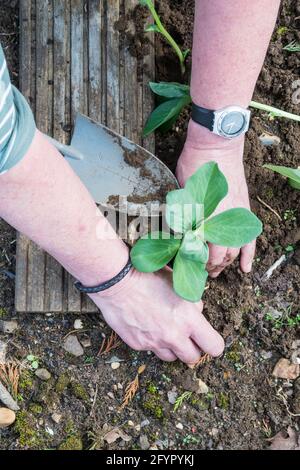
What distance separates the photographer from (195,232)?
1.28m

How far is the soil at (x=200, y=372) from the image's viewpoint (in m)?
1.45

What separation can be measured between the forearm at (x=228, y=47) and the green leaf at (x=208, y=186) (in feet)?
0.59

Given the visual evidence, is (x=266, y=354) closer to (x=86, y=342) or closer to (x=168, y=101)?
(x=86, y=342)

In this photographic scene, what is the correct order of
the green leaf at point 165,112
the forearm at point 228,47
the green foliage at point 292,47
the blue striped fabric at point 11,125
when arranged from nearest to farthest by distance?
the blue striped fabric at point 11,125, the forearm at point 228,47, the green leaf at point 165,112, the green foliage at point 292,47

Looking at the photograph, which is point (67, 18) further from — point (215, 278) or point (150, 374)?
point (150, 374)

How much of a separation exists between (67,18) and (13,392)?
95cm

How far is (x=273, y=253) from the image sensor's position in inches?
58.7

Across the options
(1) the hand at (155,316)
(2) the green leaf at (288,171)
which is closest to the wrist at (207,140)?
(2) the green leaf at (288,171)

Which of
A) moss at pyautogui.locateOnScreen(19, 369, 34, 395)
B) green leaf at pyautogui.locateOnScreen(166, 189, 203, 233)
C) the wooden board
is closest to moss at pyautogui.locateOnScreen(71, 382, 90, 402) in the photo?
moss at pyautogui.locateOnScreen(19, 369, 34, 395)

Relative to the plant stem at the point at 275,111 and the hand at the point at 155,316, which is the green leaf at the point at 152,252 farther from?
the plant stem at the point at 275,111

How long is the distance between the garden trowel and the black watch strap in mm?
141

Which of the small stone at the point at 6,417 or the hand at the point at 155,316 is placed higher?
the hand at the point at 155,316

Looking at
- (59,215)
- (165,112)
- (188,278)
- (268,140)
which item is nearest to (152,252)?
(188,278)

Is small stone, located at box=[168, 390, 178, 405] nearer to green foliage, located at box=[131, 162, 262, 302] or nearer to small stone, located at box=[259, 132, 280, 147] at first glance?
green foliage, located at box=[131, 162, 262, 302]
